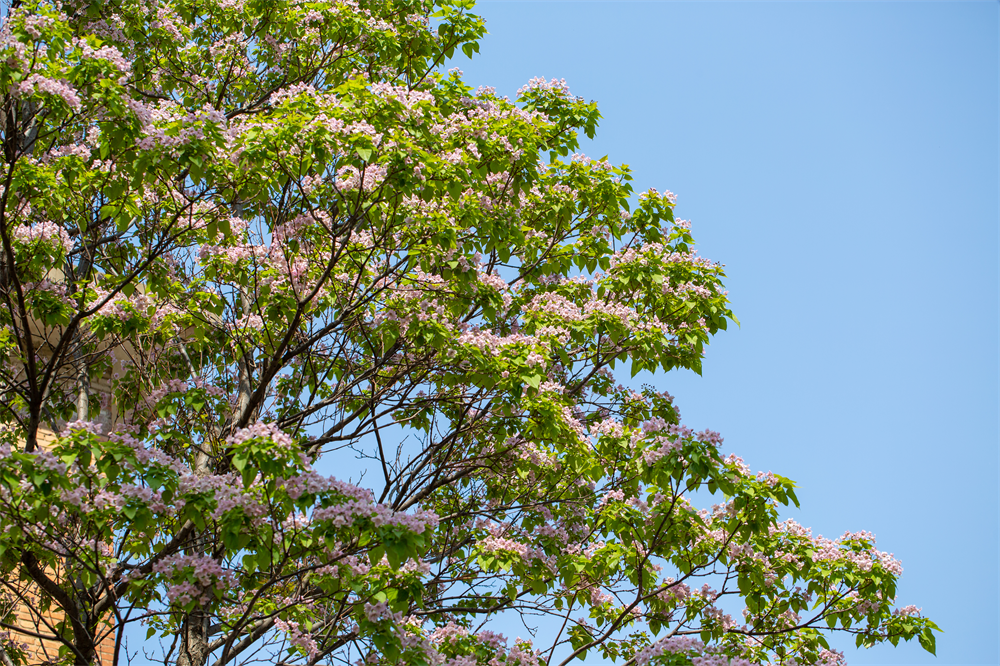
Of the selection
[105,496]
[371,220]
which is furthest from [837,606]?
[105,496]

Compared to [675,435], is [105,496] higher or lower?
lower

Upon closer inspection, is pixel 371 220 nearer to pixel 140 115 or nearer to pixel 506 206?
pixel 506 206

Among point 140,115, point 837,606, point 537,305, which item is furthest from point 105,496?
point 837,606

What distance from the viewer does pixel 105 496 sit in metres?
5.11

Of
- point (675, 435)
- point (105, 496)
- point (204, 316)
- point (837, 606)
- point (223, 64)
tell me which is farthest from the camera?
point (223, 64)

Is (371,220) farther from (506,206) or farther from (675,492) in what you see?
(675,492)

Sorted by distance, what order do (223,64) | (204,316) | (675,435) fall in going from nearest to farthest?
(675,435) < (204,316) < (223,64)

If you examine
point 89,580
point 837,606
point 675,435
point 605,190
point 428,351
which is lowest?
point 89,580

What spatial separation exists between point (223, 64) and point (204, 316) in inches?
119

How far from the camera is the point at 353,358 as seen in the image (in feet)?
25.8

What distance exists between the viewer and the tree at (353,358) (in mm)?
5516

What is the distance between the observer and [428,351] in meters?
7.23

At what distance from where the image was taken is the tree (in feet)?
18.1

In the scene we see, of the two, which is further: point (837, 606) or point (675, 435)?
point (837, 606)
